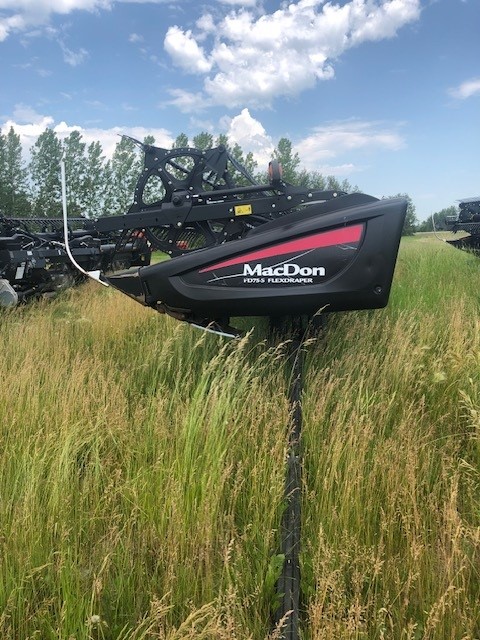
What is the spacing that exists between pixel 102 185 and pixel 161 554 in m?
37.4

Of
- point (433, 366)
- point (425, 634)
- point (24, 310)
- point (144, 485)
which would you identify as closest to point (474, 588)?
point (425, 634)

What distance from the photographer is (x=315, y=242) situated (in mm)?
3072

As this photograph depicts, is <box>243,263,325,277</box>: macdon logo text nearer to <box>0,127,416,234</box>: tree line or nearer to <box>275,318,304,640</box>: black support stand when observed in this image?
<box>275,318,304,640</box>: black support stand

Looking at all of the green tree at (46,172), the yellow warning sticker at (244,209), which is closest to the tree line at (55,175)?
the green tree at (46,172)

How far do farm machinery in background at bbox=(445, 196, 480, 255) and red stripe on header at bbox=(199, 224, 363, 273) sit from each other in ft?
26.4

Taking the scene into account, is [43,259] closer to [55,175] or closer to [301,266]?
[301,266]

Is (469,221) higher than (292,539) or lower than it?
higher

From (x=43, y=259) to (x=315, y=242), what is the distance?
15.9 feet

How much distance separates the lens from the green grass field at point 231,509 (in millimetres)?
1701

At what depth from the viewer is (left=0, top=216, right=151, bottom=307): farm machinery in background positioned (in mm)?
6293

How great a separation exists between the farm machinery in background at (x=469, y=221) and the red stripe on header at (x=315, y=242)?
804cm

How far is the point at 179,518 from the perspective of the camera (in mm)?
2012

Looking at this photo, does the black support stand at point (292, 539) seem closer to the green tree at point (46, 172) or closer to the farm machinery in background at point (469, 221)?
the farm machinery in background at point (469, 221)

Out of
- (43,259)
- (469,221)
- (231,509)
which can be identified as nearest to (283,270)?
(231,509)
